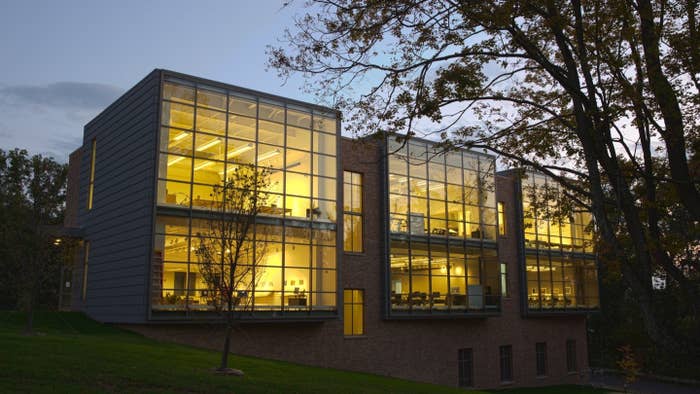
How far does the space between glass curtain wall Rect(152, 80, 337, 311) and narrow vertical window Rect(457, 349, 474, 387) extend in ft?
34.9

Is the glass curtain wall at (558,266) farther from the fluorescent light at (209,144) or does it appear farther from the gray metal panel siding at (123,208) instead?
the gray metal panel siding at (123,208)

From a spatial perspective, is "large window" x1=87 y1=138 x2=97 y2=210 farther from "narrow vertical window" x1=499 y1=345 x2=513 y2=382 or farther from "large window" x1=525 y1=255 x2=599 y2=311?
"large window" x1=525 y1=255 x2=599 y2=311

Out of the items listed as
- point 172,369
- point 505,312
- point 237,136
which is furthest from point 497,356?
point 172,369

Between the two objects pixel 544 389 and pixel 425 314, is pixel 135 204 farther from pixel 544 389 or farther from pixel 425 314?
pixel 544 389

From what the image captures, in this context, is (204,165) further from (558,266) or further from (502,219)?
(558,266)

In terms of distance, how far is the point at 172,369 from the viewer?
50.0 ft

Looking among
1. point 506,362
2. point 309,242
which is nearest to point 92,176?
point 309,242

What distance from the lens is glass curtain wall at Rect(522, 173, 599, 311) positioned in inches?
1522

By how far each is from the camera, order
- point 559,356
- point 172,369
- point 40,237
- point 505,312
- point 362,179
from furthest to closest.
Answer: point 559,356 < point 505,312 < point 362,179 < point 40,237 < point 172,369

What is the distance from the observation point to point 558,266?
132 ft

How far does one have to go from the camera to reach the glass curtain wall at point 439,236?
1208 inches

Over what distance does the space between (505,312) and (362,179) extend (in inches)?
514

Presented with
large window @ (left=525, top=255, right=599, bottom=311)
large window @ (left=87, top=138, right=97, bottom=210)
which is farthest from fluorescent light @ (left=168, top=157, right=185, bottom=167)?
large window @ (left=525, top=255, right=599, bottom=311)

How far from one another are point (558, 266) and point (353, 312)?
1725cm
